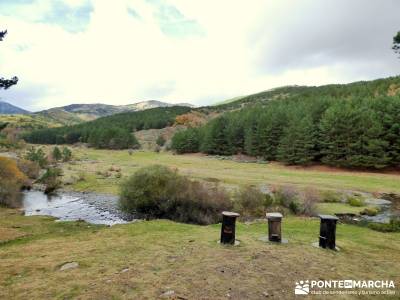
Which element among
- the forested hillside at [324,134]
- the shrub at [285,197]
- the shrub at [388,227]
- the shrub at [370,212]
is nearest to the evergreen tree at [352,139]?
the forested hillside at [324,134]

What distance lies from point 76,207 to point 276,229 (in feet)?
100

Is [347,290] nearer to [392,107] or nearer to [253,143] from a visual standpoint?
[392,107]

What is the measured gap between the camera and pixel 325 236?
15.4 metres

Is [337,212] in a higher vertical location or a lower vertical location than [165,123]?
lower

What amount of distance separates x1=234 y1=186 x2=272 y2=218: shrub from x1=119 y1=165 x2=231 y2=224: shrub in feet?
4.30

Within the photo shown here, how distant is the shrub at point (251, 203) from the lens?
97.7ft

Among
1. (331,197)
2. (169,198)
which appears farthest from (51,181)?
(331,197)

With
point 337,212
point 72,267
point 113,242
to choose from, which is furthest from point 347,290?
point 337,212

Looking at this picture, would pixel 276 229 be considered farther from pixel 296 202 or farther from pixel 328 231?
pixel 296 202

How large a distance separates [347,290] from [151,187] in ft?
75.4

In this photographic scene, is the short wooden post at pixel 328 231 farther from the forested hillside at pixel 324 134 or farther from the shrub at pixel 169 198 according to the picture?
the forested hillside at pixel 324 134

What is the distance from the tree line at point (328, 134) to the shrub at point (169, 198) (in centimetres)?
4289

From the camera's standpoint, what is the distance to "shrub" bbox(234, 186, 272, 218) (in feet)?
97.7

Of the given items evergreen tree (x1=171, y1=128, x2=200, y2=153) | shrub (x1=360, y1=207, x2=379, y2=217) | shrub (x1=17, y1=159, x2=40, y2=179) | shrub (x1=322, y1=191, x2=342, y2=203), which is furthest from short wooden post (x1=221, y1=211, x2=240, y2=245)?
evergreen tree (x1=171, y1=128, x2=200, y2=153)
